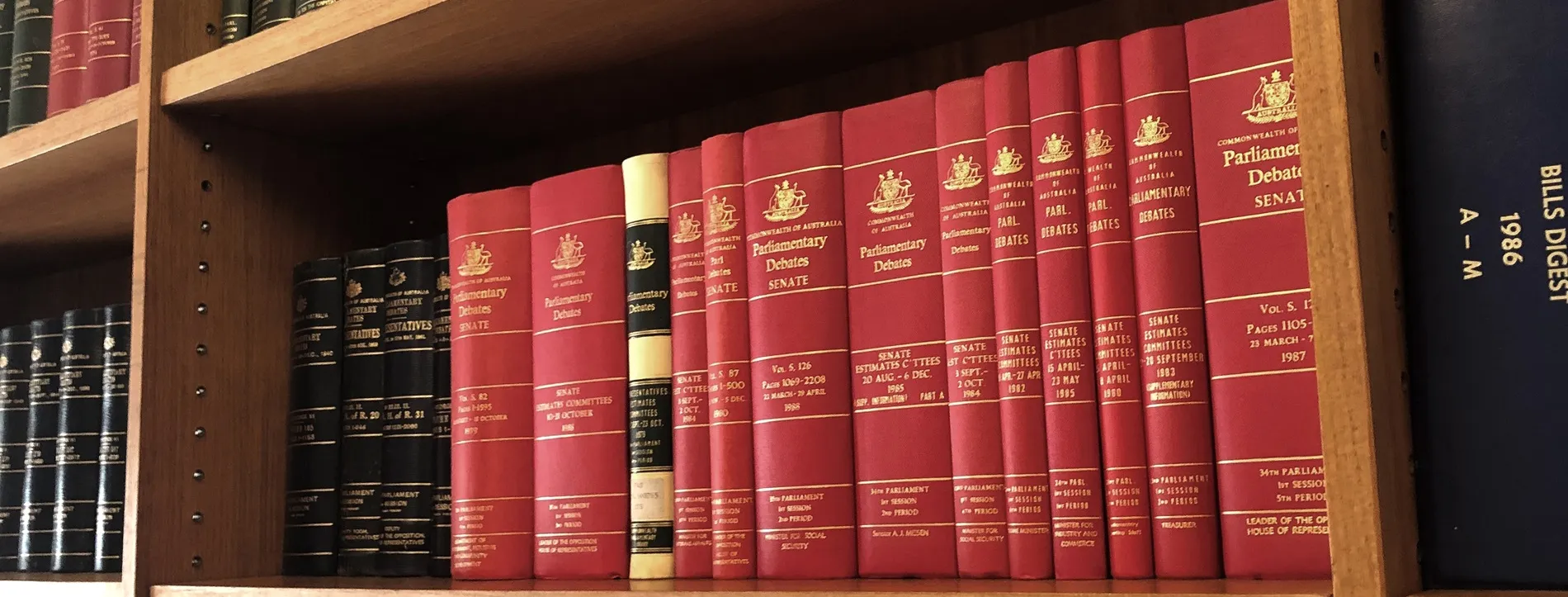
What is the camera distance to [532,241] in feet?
2.70

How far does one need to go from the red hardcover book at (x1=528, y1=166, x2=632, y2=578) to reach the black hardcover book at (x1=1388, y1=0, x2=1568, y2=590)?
0.41m

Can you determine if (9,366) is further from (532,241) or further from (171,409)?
(532,241)

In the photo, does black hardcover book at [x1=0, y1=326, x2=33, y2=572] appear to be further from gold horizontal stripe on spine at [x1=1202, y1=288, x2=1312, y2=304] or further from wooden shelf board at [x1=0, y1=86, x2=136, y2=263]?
gold horizontal stripe on spine at [x1=1202, y1=288, x2=1312, y2=304]

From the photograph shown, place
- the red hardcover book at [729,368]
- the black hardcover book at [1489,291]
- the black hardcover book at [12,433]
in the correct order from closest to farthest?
the black hardcover book at [1489,291] < the red hardcover book at [729,368] < the black hardcover book at [12,433]

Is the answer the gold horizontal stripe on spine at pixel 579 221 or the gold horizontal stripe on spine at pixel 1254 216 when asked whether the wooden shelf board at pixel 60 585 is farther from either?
the gold horizontal stripe on spine at pixel 1254 216

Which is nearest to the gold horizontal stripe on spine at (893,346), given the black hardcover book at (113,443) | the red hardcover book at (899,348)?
the red hardcover book at (899,348)

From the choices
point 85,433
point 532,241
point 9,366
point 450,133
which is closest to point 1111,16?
point 532,241

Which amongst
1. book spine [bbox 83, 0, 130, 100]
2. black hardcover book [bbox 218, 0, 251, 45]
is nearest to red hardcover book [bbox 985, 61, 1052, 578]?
black hardcover book [bbox 218, 0, 251, 45]

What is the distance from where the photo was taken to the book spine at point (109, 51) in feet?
3.33

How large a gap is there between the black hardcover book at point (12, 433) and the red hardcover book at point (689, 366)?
708 millimetres

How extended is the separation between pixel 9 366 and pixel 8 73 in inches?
10.2

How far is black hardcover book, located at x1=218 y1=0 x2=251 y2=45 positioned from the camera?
95cm

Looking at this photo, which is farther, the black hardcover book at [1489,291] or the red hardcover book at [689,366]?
the red hardcover book at [689,366]

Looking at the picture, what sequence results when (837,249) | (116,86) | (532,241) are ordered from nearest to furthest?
(837,249) → (532,241) → (116,86)
